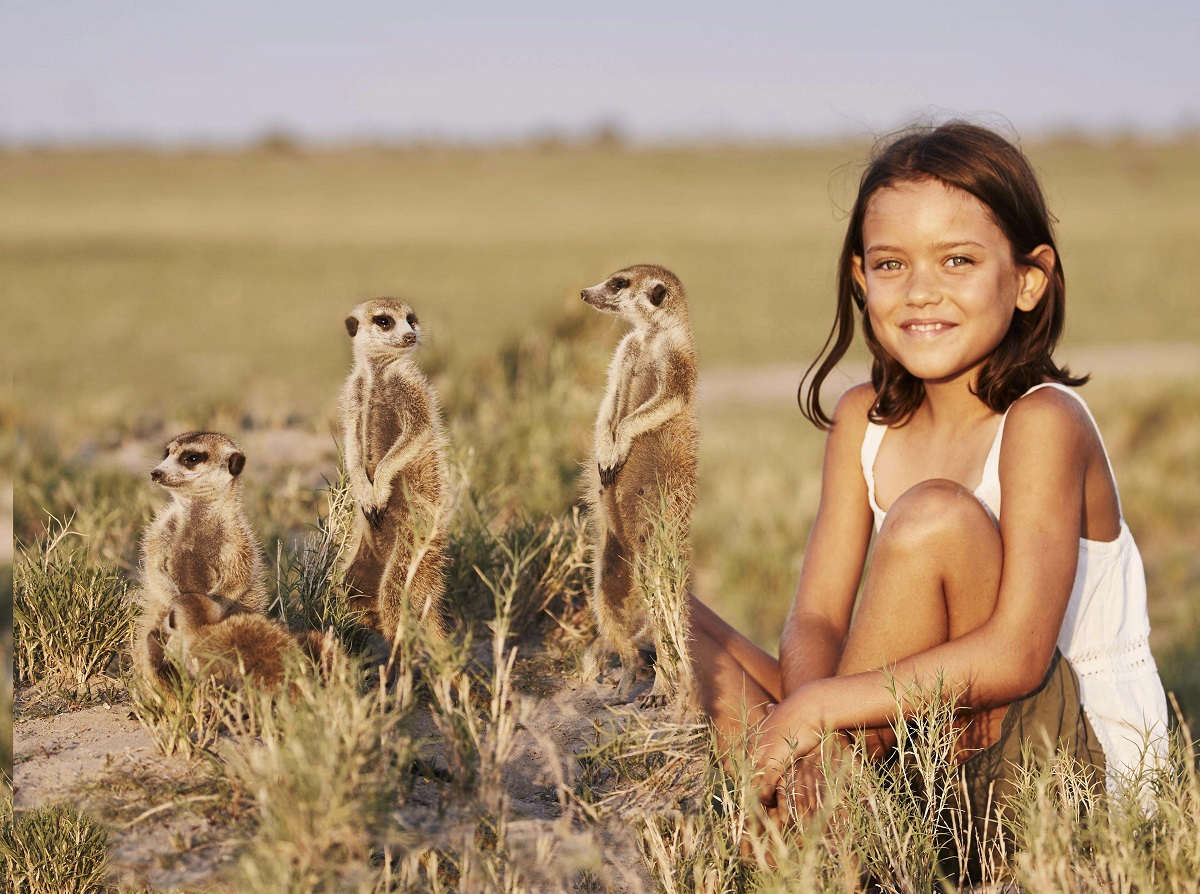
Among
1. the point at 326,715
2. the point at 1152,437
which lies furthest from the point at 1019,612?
the point at 1152,437

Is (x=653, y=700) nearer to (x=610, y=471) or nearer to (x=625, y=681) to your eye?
(x=625, y=681)

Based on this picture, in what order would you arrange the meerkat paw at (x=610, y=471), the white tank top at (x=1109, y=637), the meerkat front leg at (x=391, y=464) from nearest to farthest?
the meerkat front leg at (x=391, y=464) < the meerkat paw at (x=610, y=471) < the white tank top at (x=1109, y=637)

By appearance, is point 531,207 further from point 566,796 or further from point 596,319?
point 566,796

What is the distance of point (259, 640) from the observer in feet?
7.77

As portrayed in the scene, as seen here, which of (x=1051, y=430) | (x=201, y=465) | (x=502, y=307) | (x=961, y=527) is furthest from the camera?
(x=502, y=307)

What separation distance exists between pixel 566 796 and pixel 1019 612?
1214 mm

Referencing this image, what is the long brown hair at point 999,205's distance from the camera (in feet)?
10.7

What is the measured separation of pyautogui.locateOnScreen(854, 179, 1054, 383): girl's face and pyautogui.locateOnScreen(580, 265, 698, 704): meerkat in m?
0.82

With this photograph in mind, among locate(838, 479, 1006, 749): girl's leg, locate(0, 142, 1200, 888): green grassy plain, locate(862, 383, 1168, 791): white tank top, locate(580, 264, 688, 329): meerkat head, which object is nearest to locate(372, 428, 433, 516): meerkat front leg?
locate(580, 264, 688, 329): meerkat head

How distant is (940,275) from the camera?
10.9ft

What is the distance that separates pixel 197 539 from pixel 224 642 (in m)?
0.27

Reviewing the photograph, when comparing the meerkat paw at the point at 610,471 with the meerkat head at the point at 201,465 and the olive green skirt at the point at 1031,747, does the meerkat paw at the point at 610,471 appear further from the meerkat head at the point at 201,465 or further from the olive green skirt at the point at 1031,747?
the olive green skirt at the point at 1031,747

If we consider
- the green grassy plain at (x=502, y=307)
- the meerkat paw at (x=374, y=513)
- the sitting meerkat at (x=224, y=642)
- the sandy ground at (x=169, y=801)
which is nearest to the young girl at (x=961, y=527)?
the sandy ground at (x=169, y=801)

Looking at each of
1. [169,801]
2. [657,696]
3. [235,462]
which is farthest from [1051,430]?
[169,801]
